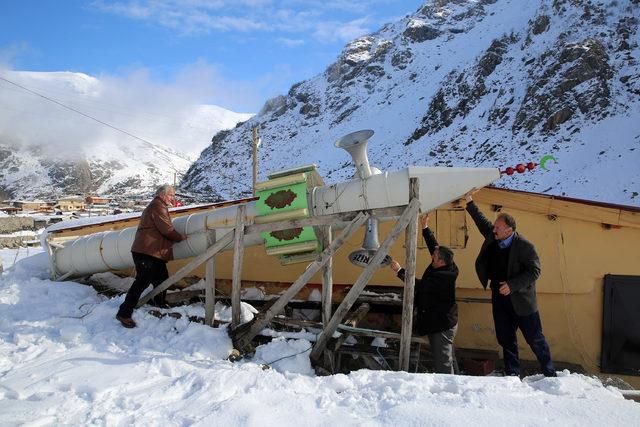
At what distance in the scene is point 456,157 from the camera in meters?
30.4

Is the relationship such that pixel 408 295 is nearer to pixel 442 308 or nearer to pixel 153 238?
pixel 442 308

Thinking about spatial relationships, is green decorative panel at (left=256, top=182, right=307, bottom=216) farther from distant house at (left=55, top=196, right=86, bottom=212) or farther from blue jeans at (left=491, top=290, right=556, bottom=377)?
distant house at (left=55, top=196, right=86, bottom=212)

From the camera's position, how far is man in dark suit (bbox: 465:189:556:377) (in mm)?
4652

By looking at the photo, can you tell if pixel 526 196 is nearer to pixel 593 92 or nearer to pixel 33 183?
pixel 593 92

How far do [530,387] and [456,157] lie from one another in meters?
28.3

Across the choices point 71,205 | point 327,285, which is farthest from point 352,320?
point 71,205

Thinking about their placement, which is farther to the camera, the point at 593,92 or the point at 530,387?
the point at 593,92

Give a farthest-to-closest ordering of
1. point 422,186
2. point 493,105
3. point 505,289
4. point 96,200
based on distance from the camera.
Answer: point 96,200 → point 493,105 → point 422,186 → point 505,289

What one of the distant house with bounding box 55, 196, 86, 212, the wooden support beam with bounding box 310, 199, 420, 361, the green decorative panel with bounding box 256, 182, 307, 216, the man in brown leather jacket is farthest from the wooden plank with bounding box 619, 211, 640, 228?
the distant house with bounding box 55, 196, 86, 212

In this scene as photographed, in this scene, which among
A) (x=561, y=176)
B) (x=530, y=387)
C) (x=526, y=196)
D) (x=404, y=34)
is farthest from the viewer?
(x=404, y=34)

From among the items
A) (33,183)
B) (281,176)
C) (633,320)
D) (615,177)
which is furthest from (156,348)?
(33,183)

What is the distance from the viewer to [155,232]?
20.6ft

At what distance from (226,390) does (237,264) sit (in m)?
2.29

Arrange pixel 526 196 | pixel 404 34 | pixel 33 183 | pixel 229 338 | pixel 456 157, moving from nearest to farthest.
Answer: pixel 229 338, pixel 526 196, pixel 456 157, pixel 404 34, pixel 33 183
